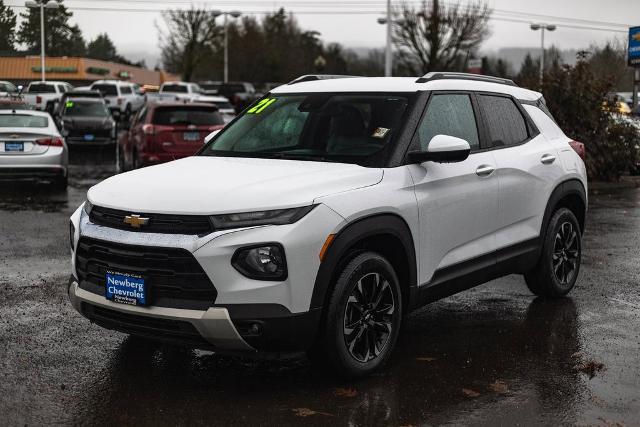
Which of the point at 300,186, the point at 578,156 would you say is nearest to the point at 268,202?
the point at 300,186

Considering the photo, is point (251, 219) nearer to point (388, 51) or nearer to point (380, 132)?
point (380, 132)

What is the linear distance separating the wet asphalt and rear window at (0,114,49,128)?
8168mm

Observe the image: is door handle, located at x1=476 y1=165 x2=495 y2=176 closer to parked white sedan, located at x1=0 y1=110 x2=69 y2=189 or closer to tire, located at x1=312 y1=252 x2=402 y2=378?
tire, located at x1=312 y1=252 x2=402 y2=378

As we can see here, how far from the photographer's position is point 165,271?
4789 mm

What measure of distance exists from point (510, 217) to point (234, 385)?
102 inches

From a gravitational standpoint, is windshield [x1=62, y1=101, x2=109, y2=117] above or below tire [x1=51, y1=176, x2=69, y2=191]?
above

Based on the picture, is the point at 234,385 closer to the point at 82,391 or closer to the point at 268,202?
the point at 82,391

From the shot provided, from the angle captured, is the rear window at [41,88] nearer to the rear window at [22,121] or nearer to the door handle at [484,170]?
the rear window at [22,121]

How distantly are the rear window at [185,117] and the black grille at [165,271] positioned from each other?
1135 cm

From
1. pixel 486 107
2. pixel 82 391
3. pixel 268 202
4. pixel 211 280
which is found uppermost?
pixel 486 107

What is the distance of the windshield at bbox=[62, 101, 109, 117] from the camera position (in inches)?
1015

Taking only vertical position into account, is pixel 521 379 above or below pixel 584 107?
below

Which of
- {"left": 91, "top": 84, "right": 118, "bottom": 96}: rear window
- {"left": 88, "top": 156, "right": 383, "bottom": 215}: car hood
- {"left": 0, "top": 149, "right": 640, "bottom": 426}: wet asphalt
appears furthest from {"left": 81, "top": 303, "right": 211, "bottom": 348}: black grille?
{"left": 91, "top": 84, "right": 118, "bottom": 96}: rear window

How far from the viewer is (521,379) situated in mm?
5402
